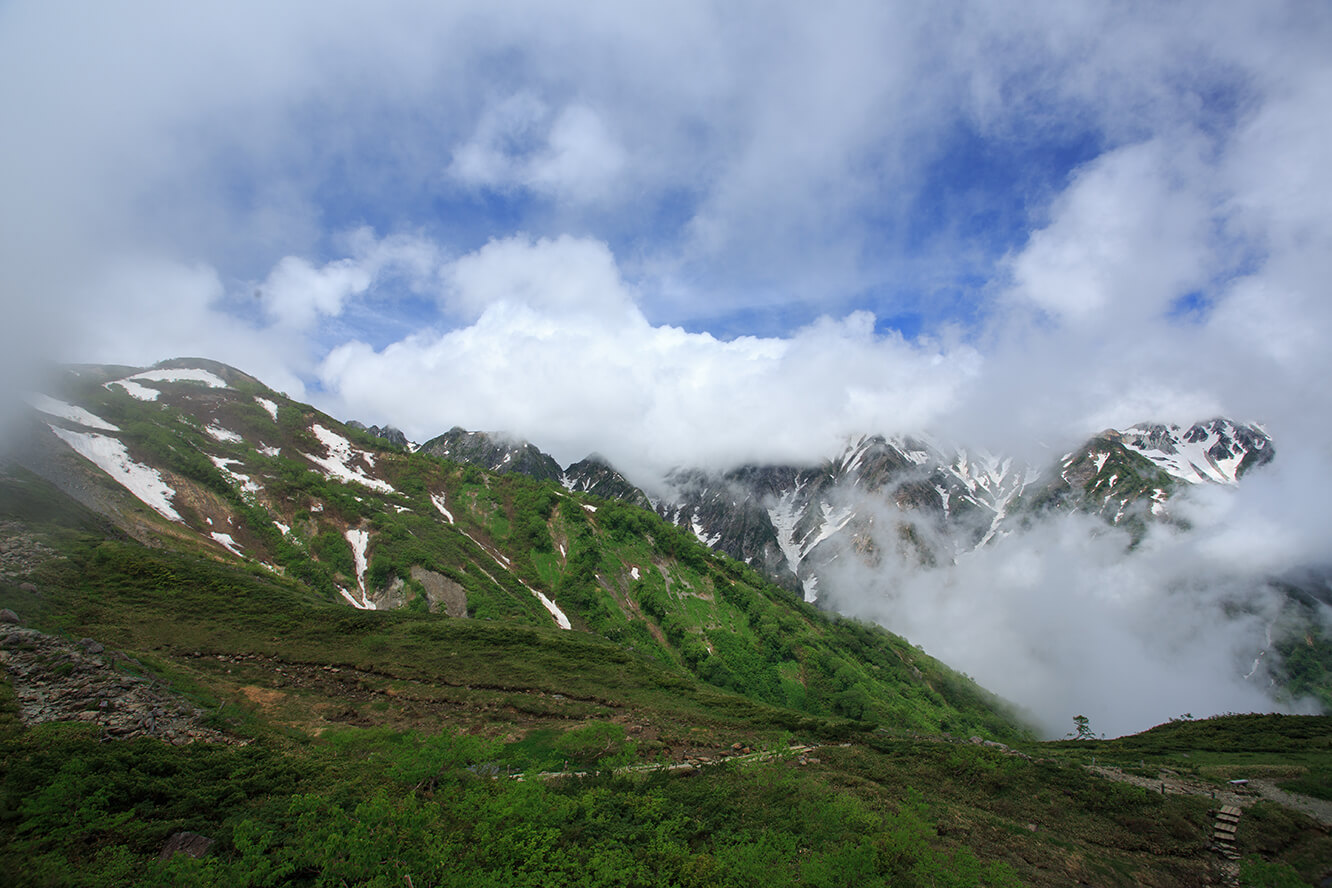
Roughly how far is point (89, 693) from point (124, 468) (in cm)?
7897

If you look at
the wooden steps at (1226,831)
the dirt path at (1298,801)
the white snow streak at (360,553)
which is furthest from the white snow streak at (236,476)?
the dirt path at (1298,801)

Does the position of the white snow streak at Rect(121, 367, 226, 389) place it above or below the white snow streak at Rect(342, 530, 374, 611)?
above

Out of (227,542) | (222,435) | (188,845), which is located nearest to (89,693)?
(188,845)

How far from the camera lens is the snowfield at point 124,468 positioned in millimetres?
78062

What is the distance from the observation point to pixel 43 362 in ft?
327

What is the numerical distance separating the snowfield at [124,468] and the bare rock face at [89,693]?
6158 centimetres

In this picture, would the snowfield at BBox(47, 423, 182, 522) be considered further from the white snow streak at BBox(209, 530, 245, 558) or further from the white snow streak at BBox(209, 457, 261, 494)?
the white snow streak at BBox(209, 457, 261, 494)

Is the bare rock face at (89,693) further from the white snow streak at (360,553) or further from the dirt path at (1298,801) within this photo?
the white snow streak at (360,553)

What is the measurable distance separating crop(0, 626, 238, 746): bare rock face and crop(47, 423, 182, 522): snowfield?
202 feet

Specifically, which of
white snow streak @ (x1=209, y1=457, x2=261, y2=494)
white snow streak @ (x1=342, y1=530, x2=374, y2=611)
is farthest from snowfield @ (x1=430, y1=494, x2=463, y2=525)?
white snow streak @ (x1=209, y1=457, x2=261, y2=494)

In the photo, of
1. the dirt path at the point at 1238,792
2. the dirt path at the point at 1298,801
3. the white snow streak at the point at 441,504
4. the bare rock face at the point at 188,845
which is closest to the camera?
the bare rock face at the point at 188,845

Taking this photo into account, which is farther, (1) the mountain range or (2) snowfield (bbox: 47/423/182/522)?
(2) snowfield (bbox: 47/423/182/522)

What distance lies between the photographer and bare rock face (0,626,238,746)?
79.3 ft

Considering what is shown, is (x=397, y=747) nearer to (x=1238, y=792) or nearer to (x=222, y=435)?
(x=1238, y=792)
